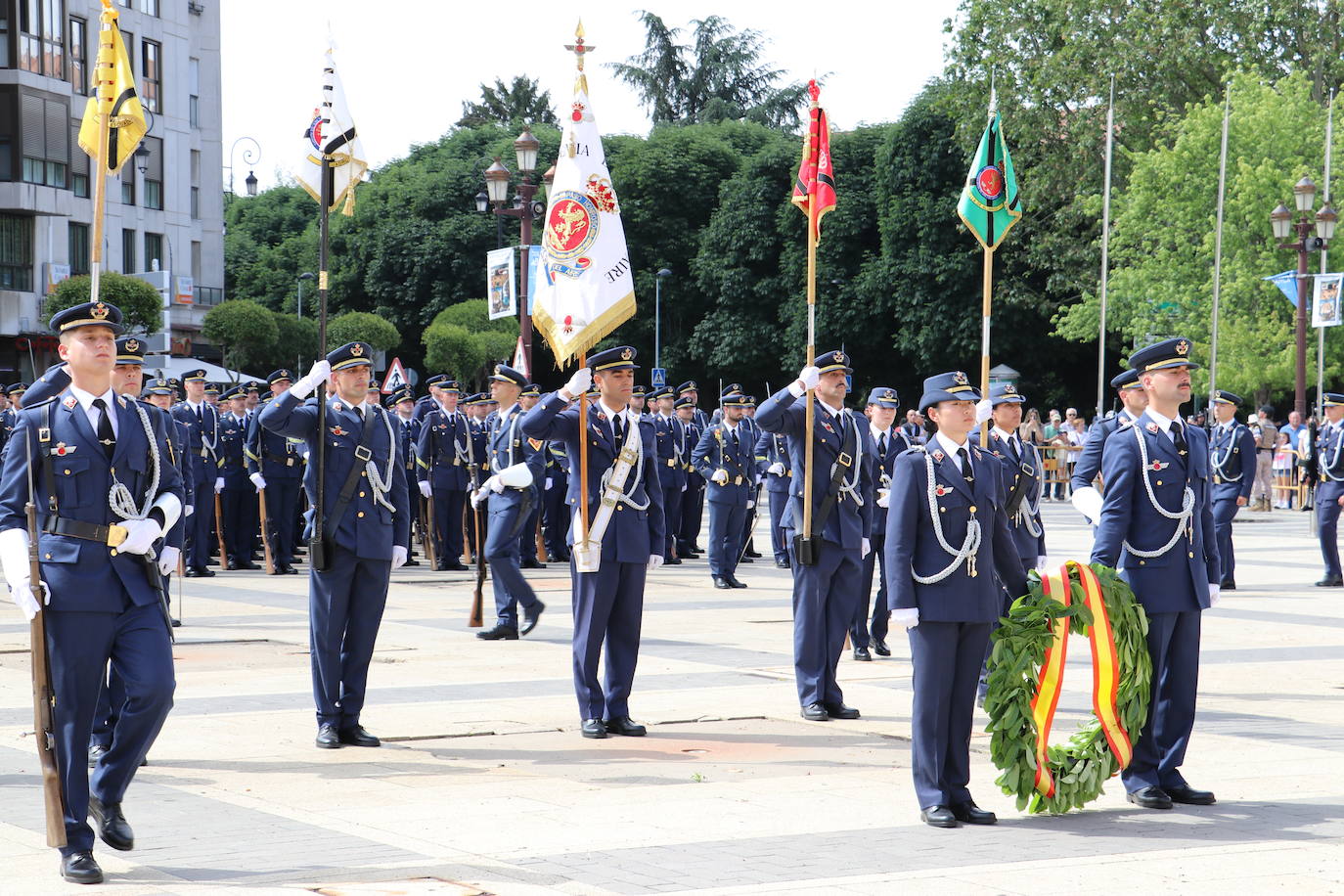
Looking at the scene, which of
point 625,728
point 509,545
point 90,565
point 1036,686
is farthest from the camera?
point 509,545

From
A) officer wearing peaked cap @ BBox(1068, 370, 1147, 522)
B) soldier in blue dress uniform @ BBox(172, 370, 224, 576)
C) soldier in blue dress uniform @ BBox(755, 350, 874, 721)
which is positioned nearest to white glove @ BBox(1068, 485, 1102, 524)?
officer wearing peaked cap @ BBox(1068, 370, 1147, 522)

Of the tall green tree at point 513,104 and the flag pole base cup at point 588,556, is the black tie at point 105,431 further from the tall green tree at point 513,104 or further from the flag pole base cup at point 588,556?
the tall green tree at point 513,104

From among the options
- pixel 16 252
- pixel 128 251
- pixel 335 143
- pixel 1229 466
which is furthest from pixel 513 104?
pixel 335 143

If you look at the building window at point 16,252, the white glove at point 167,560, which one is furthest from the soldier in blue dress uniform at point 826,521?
the building window at point 16,252

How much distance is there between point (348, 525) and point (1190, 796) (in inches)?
178

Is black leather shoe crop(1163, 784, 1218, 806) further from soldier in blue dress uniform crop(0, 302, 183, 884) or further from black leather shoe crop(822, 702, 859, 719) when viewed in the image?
soldier in blue dress uniform crop(0, 302, 183, 884)

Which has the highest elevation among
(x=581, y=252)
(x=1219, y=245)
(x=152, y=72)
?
(x=152, y=72)

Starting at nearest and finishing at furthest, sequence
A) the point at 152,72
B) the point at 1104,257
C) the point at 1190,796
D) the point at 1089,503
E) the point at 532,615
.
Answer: the point at 1190,796 → the point at 1089,503 → the point at 532,615 → the point at 1104,257 → the point at 152,72

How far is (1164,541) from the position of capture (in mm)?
8289

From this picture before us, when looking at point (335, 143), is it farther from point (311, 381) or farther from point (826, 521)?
point (826, 521)

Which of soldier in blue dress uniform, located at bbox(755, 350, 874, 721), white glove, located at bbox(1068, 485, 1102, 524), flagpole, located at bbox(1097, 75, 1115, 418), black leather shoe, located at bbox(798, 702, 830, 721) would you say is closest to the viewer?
white glove, located at bbox(1068, 485, 1102, 524)

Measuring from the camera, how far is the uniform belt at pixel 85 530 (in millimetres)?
6816

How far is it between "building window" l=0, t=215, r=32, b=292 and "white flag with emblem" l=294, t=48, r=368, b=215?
3898 centimetres

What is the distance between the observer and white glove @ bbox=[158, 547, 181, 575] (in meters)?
7.11
